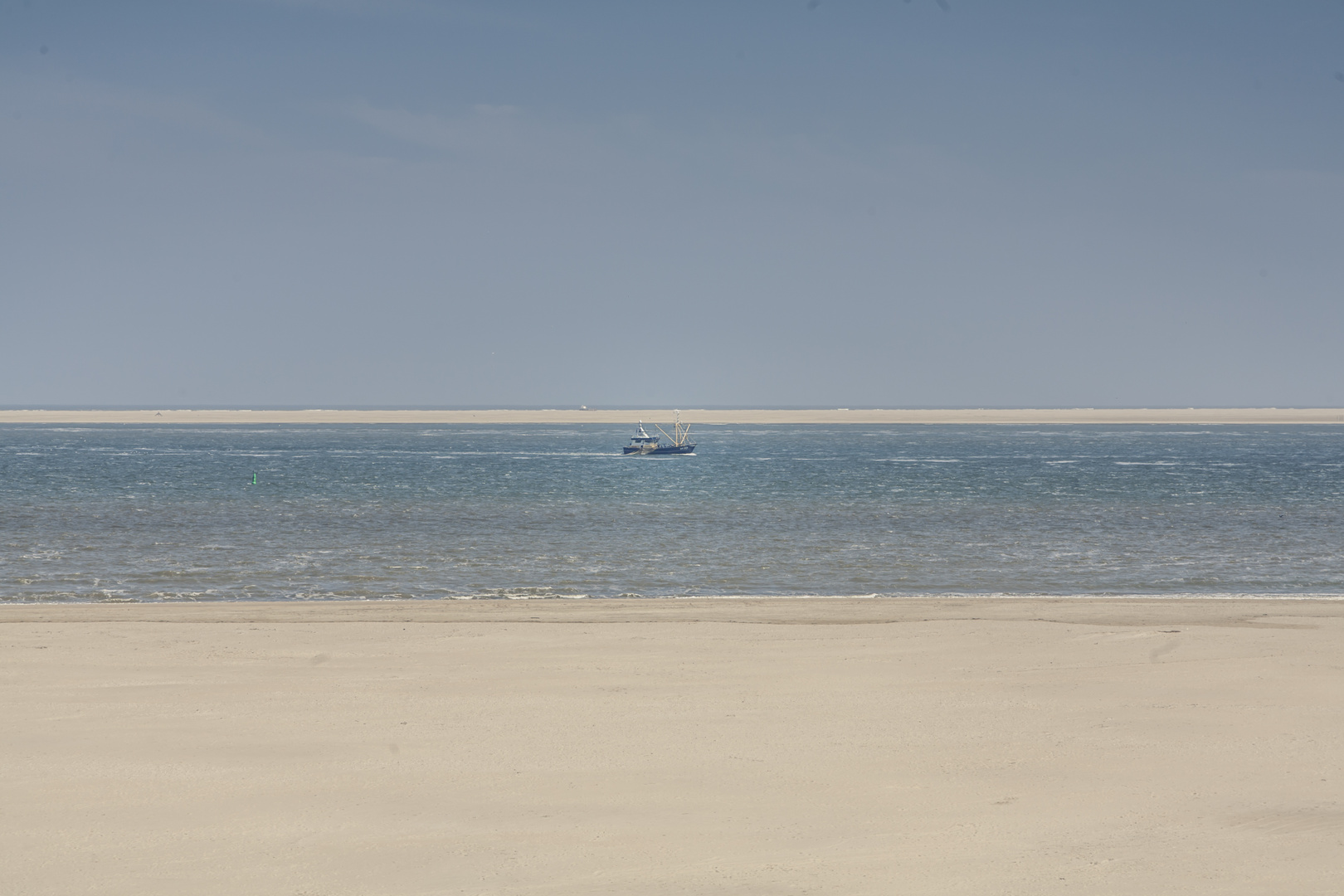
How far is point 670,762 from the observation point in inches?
359

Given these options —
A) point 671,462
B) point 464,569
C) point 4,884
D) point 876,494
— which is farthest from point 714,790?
point 671,462

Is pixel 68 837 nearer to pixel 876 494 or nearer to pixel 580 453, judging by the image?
pixel 876 494

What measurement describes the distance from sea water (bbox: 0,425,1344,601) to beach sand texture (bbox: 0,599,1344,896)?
284 inches

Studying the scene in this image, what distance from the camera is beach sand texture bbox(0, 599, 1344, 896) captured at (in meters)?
7.01

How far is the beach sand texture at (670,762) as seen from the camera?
23.0 feet

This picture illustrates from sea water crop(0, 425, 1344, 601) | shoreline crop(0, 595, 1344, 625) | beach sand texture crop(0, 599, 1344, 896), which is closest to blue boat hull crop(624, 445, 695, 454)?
sea water crop(0, 425, 1344, 601)

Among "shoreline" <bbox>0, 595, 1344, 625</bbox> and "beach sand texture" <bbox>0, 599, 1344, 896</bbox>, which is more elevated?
"beach sand texture" <bbox>0, 599, 1344, 896</bbox>

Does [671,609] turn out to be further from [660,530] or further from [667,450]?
[667,450]

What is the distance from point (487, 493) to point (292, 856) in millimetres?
42241

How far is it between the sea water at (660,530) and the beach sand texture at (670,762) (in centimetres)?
721

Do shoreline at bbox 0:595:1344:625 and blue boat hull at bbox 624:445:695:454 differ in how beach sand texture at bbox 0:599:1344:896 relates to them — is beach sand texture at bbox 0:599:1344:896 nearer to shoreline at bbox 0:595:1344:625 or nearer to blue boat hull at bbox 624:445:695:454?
shoreline at bbox 0:595:1344:625

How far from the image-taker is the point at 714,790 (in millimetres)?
8414

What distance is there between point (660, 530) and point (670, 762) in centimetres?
2445

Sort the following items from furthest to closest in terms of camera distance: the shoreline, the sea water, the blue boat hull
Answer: the blue boat hull, the sea water, the shoreline
